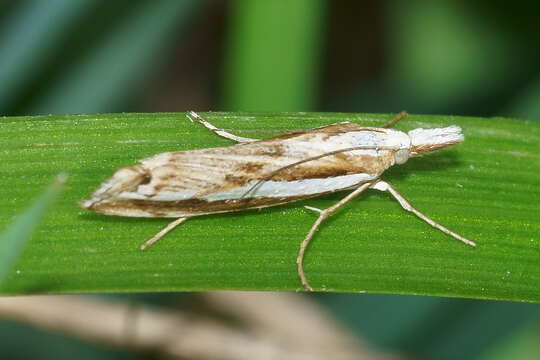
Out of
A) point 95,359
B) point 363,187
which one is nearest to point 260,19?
point 363,187

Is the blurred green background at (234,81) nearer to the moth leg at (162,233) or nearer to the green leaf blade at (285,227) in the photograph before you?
the green leaf blade at (285,227)

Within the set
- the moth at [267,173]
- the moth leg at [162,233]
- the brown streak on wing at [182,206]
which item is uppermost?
the moth at [267,173]

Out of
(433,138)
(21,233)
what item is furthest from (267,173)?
(21,233)

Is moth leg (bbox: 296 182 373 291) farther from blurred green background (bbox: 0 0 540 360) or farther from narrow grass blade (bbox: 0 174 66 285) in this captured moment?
narrow grass blade (bbox: 0 174 66 285)

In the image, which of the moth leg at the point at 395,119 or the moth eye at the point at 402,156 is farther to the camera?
the moth leg at the point at 395,119

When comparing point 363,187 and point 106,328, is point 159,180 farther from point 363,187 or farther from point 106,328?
point 106,328

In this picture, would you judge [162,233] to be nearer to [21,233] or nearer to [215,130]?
[215,130]

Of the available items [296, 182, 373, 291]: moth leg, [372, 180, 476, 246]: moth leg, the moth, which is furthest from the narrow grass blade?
[372, 180, 476, 246]: moth leg

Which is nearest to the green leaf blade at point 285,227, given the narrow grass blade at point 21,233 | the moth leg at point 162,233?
the moth leg at point 162,233
